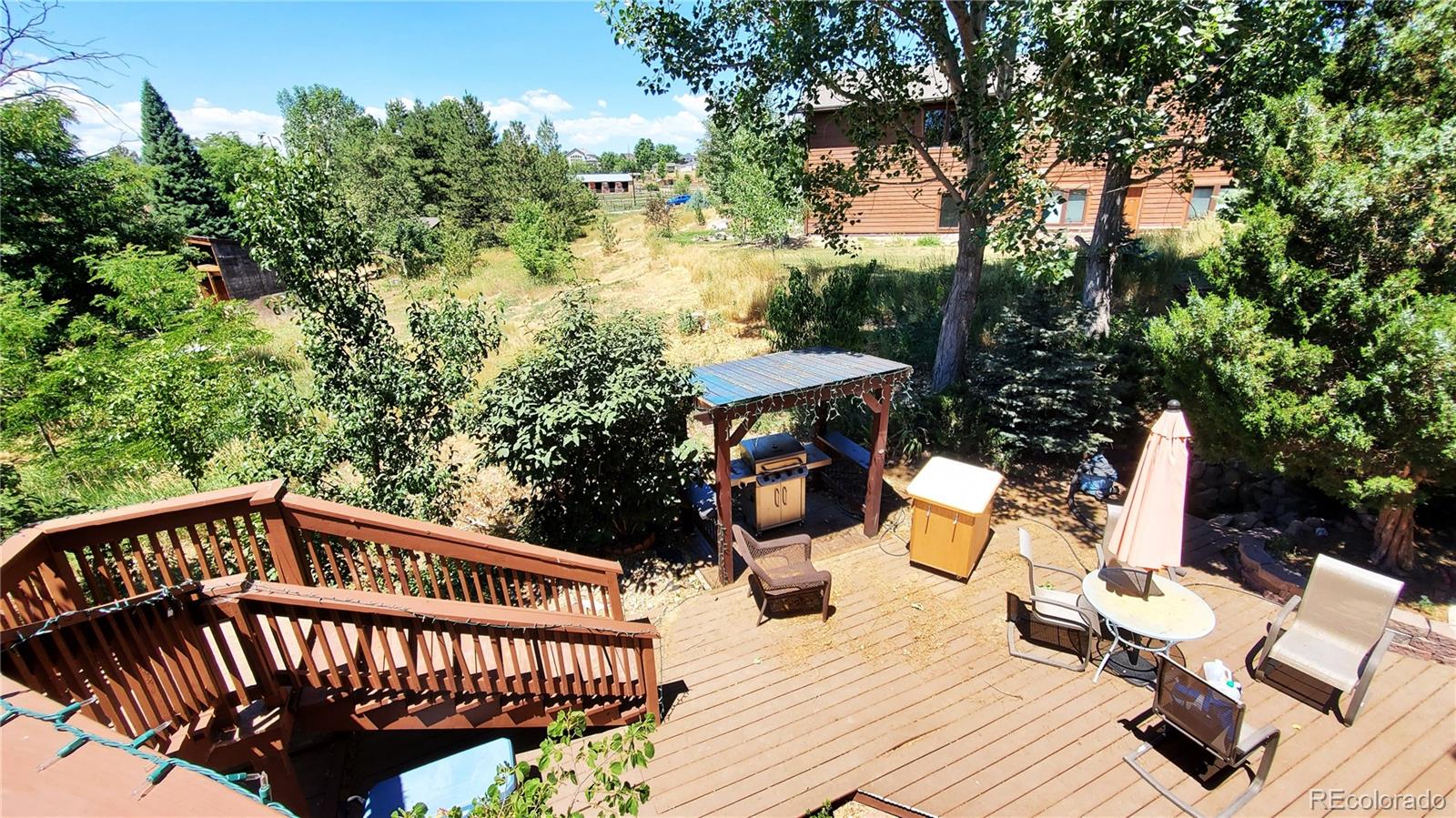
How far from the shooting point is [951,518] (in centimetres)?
627

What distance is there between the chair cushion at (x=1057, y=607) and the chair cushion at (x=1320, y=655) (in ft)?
4.73

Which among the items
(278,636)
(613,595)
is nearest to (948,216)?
(613,595)

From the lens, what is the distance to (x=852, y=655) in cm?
546

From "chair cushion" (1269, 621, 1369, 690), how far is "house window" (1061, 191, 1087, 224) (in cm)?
A: 2297

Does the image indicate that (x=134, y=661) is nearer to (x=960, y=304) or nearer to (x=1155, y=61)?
(x=1155, y=61)

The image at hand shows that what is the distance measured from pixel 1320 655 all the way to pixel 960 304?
620 cm

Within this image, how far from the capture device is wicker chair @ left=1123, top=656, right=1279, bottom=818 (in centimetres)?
381

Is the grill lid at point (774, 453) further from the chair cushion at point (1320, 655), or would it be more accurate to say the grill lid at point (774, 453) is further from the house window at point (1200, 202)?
the house window at point (1200, 202)

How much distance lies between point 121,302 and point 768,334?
35.9ft

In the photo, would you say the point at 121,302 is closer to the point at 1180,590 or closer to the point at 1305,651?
the point at 1180,590

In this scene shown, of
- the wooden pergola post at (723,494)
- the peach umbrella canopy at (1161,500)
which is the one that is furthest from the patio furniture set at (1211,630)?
the wooden pergola post at (723,494)

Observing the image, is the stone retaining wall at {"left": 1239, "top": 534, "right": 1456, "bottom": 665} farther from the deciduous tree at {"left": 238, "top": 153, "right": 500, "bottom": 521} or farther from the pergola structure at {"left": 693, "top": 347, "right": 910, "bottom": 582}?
the deciduous tree at {"left": 238, "top": 153, "right": 500, "bottom": 521}

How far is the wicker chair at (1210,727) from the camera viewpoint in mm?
3814

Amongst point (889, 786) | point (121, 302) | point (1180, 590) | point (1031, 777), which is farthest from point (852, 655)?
point (121, 302)
